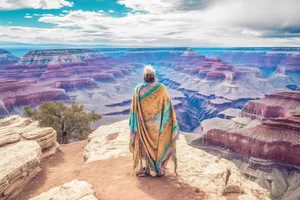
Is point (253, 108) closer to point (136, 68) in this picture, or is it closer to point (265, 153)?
point (265, 153)

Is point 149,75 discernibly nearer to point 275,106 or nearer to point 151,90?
point 151,90

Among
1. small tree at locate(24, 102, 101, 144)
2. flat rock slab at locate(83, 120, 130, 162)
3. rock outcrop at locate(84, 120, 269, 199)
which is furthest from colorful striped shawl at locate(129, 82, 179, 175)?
small tree at locate(24, 102, 101, 144)

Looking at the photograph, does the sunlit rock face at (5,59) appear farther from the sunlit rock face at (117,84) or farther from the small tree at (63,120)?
the small tree at (63,120)

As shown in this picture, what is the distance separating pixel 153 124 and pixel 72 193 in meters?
2.38

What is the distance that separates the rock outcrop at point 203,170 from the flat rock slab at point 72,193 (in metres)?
2.33

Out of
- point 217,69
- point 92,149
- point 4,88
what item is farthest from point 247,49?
point 92,149

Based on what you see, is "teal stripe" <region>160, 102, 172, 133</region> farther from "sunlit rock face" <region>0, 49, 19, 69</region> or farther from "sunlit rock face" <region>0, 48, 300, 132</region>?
"sunlit rock face" <region>0, 49, 19, 69</region>

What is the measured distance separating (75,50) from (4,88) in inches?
2545

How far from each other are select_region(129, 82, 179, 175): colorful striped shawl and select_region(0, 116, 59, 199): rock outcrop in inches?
121

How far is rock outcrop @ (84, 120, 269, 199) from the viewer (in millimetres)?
5973

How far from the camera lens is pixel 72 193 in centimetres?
513

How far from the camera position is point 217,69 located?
4350 inches

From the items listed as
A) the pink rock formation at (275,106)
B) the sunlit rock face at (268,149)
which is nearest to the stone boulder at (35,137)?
Result: the sunlit rock face at (268,149)

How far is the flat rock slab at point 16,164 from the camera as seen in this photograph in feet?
19.4
